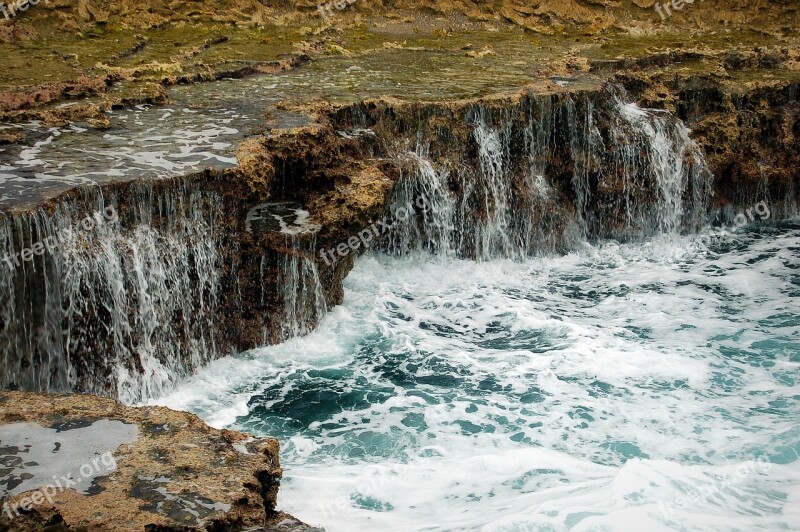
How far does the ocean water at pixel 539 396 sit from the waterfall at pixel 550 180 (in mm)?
414

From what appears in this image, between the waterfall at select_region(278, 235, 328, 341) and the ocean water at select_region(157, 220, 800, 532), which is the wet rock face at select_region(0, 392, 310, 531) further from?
the waterfall at select_region(278, 235, 328, 341)

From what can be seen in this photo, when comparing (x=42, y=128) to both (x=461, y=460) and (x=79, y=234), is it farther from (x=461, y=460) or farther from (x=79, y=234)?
(x=461, y=460)

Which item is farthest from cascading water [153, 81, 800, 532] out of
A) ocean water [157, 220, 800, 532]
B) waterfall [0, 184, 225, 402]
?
waterfall [0, 184, 225, 402]

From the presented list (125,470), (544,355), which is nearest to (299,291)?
(544,355)

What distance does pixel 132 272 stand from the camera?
774cm

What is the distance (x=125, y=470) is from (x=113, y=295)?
9.34 ft

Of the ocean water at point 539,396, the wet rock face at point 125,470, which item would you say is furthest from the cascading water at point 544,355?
the wet rock face at point 125,470

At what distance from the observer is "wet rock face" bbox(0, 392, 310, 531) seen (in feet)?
15.2

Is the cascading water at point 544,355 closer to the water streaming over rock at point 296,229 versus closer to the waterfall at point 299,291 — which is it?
the water streaming over rock at point 296,229

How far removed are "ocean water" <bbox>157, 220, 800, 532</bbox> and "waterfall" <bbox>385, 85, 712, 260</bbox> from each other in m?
0.41

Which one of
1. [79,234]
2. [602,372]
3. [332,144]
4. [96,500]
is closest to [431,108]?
[332,144]

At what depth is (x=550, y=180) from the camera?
11.5m

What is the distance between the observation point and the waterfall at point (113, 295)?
7055mm

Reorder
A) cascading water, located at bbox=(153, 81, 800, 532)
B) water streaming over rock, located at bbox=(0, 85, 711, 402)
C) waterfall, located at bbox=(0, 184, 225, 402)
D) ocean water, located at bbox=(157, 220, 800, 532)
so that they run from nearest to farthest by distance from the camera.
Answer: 1. ocean water, located at bbox=(157, 220, 800, 532)
2. cascading water, located at bbox=(153, 81, 800, 532)
3. waterfall, located at bbox=(0, 184, 225, 402)
4. water streaming over rock, located at bbox=(0, 85, 711, 402)
